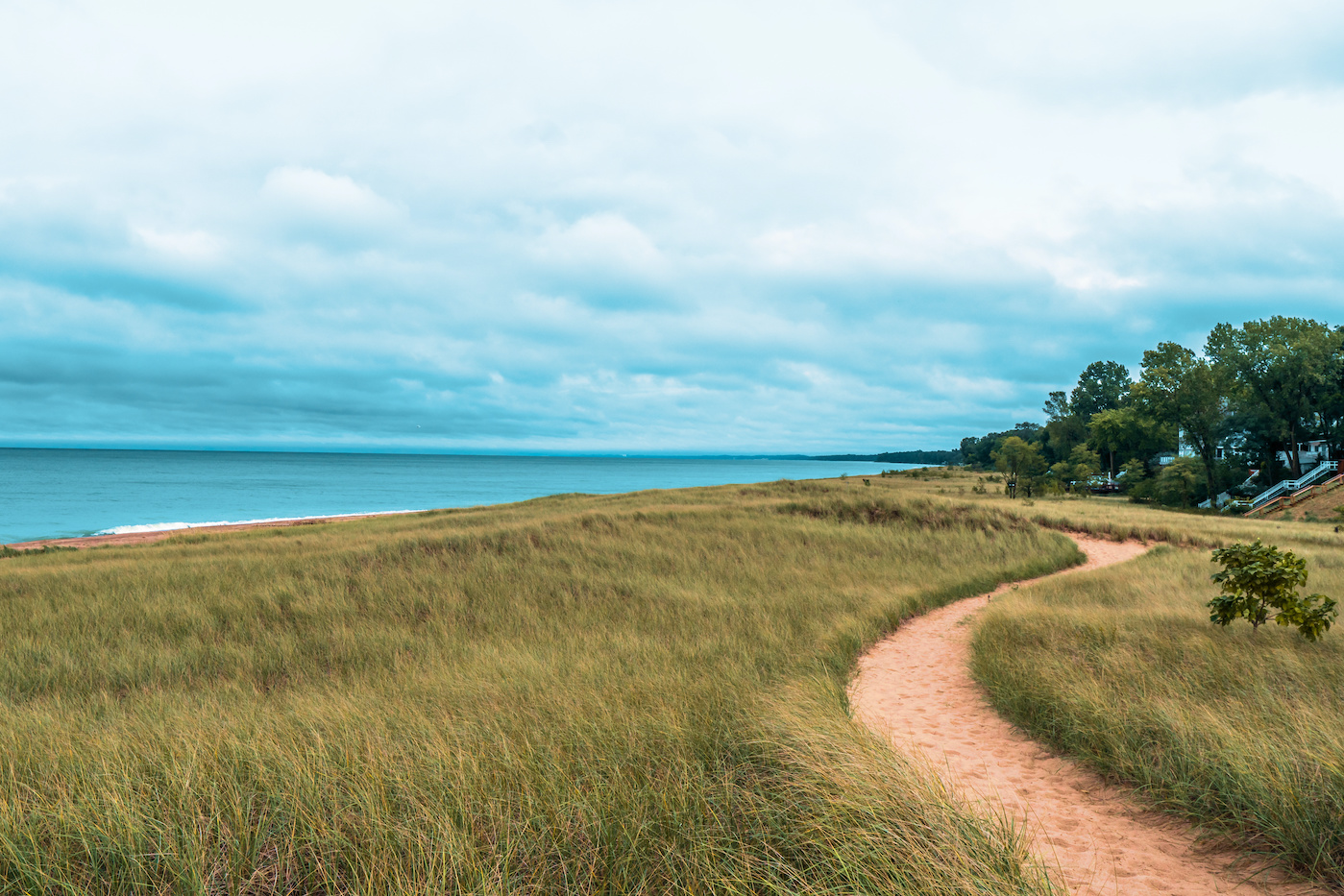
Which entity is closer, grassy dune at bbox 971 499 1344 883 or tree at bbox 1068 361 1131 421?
grassy dune at bbox 971 499 1344 883

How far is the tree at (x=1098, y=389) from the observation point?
10975cm

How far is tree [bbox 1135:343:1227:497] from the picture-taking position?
5359 cm

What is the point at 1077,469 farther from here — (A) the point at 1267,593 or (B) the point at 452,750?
(B) the point at 452,750

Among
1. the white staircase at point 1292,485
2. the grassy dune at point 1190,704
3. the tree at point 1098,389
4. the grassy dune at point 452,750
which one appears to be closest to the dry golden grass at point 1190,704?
the grassy dune at point 1190,704

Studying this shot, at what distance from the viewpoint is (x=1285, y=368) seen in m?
52.2

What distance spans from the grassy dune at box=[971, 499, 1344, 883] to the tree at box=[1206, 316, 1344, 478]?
5470cm

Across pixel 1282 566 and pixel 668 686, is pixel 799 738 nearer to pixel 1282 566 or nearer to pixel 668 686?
pixel 668 686

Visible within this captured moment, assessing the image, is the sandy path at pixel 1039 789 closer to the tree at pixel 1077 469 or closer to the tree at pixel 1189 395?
the tree at pixel 1189 395

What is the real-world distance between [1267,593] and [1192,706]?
4367 mm

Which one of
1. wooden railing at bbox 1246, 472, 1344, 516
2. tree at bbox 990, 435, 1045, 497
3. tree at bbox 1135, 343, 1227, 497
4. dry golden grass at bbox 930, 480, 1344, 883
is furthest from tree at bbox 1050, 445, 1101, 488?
dry golden grass at bbox 930, 480, 1344, 883

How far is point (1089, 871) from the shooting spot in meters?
4.41

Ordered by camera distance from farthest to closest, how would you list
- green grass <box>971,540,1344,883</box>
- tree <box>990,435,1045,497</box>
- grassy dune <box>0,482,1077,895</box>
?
tree <box>990,435,1045,497</box>
green grass <box>971,540,1344,883</box>
grassy dune <box>0,482,1077,895</box>

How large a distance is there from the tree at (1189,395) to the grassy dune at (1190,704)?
51.4 metres

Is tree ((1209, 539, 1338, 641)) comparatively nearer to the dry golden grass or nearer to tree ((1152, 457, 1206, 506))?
the dry golden grass
